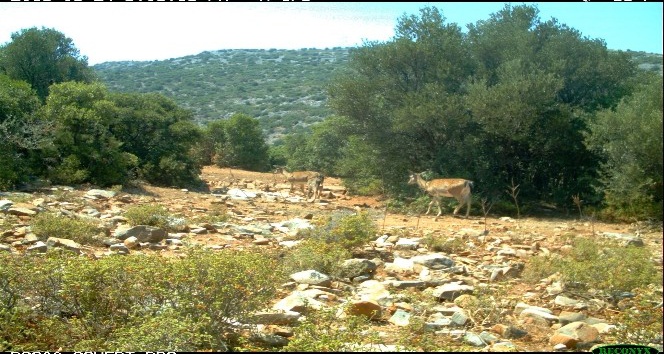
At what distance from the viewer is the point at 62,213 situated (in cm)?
1360

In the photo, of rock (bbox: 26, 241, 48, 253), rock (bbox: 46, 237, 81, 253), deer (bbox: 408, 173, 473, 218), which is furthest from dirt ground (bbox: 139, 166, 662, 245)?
rock (bbox: 26, 241, 48, 253)

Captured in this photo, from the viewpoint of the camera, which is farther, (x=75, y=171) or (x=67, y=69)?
(x=67, y=69)

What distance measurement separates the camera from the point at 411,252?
11898mm

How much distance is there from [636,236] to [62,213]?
11808 mm

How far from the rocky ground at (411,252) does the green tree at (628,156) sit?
2.05 feet

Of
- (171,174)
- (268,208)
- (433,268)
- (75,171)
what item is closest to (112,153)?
(75,171)

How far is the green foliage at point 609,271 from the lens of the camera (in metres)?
Result: 8.15

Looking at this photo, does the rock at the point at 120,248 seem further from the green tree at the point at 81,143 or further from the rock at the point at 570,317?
the green tree at the point at 81,143

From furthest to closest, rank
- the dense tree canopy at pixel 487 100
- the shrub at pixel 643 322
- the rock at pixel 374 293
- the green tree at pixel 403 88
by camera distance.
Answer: the green tree at pixel 403 88
the dense tree canopy at pixel 487 100
the rock at pixel 374 293
the shrub at pixel 643 322

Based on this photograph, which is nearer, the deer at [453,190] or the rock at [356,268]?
the rock at [356,268]

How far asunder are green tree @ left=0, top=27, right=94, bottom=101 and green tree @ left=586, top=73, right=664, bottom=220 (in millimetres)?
20946

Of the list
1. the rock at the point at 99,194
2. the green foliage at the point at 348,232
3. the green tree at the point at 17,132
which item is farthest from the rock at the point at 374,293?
the green tree at the point at 17,132

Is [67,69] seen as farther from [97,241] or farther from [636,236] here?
[636,236]

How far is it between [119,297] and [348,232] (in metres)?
5.37
